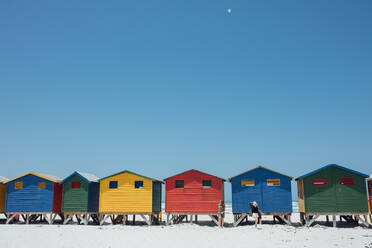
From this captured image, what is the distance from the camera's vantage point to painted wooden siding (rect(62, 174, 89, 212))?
30453mm

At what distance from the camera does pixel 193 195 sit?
2941 cm

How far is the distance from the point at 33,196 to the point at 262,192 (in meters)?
19.6

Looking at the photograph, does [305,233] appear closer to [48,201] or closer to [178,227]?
[178,227]

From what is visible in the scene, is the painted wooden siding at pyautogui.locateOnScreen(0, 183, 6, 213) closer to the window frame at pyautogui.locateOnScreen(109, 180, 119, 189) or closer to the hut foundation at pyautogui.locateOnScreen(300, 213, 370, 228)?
the window frame at pyautogui.locateOnScreen(109, 180, 119, 189)

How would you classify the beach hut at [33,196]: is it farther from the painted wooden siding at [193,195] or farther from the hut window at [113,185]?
the painted wooden siding at [193,195]

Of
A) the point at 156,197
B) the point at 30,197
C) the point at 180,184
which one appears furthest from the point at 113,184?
the point at 30,197

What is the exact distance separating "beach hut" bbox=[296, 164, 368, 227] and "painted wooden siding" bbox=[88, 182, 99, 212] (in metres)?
17.8

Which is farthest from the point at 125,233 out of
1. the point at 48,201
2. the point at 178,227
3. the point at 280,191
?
Answer: the point at 280,191

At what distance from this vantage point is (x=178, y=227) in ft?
91.2

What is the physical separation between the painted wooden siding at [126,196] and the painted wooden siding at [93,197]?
1.25 meters

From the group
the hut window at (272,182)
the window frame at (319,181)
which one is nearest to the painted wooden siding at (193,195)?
the hut window at (272,182)

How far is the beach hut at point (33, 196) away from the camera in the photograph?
3094 cm

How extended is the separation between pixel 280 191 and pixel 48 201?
771 inches

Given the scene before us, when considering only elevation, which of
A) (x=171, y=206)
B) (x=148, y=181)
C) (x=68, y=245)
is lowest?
(x=68, y=245)
